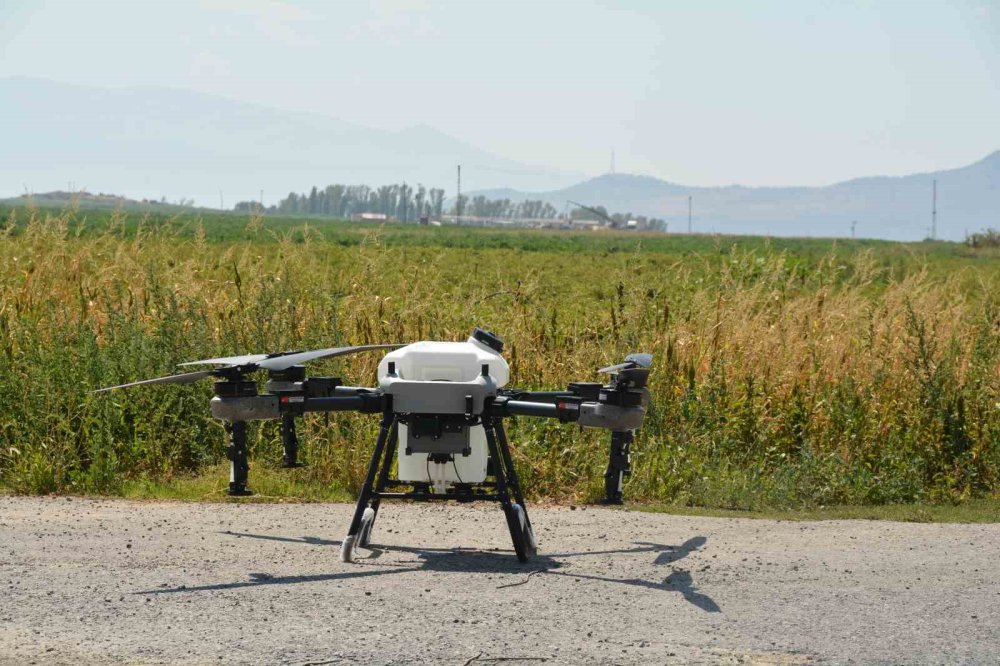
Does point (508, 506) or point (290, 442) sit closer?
point (508, 506)

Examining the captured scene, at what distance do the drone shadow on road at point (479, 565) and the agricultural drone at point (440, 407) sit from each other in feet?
0.46

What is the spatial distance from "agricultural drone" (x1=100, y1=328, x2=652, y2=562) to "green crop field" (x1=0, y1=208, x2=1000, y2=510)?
2353 mm

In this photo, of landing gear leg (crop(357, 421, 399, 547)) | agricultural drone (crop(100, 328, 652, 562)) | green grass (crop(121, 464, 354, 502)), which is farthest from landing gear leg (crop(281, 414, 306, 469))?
green grass (crop(121, 464, 354, 502))

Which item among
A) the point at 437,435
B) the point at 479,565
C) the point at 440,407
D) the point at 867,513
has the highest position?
the point at 440,407

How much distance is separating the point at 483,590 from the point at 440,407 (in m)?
0.97

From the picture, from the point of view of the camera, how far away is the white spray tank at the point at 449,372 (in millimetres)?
6516

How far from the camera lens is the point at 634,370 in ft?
20.2

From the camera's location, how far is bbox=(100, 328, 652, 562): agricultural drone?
247 inches

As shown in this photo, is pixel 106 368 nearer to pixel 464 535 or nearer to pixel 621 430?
pixel 464 535

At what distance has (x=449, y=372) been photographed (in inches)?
257

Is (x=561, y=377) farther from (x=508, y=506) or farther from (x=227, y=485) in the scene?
(x=508, y=506)

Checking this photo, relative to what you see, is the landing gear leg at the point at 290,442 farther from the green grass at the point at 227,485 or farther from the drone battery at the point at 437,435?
the green grass at the point at 227,485

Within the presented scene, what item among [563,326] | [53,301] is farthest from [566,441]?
[53,301]

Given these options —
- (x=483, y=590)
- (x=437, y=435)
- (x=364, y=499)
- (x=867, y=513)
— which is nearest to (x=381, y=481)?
(x=364, y=499)
